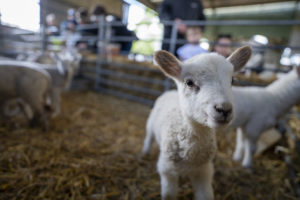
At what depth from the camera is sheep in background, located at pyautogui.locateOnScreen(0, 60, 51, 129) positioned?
2553 millimetres

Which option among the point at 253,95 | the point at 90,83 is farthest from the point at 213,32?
the point at 253,95

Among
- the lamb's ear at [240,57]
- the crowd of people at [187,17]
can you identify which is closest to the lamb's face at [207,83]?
the lamb's ear at [240,57]

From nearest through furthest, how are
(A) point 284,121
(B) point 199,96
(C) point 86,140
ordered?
(B) point 199,96
(C) point 86,140
(A) point 284,121

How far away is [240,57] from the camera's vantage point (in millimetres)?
1390

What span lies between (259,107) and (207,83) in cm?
165

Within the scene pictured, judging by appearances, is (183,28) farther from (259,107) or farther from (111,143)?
(111,143)

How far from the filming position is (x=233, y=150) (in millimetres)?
2924

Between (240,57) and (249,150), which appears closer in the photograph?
(240,57)

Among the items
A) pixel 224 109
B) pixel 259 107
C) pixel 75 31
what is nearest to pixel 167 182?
pixel 224 109

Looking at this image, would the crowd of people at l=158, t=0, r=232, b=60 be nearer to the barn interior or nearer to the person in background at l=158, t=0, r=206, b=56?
the person in background at l=158, t=0, r=206, b=56

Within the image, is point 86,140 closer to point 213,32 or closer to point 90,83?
point 90,83

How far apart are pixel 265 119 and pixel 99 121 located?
2.89 metres

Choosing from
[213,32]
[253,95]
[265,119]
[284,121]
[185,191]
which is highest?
[213,32]

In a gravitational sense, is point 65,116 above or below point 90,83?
below
